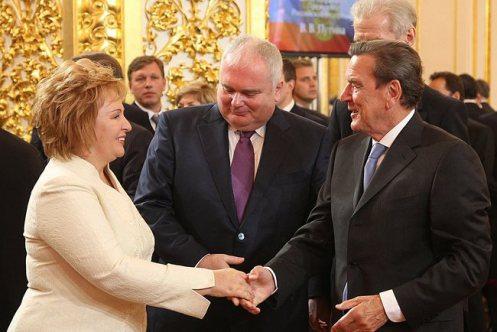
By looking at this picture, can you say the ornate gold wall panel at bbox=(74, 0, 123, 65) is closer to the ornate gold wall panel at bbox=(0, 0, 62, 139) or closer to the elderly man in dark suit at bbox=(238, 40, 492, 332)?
the ornate gold wall panel at bbox=(0, 0, 62, 139)

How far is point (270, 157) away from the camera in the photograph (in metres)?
3.59

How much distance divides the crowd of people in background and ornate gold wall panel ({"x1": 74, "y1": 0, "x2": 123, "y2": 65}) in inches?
69.9

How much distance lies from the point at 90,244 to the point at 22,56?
9.61ft

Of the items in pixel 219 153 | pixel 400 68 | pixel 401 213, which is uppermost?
pixel 400 68

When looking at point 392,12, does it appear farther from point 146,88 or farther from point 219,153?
point 146,88

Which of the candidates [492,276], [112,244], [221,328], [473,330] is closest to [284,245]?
[221,328]

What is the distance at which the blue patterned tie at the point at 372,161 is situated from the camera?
3.19 metres

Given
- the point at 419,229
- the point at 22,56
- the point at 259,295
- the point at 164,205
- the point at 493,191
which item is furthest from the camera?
the point at 493,191

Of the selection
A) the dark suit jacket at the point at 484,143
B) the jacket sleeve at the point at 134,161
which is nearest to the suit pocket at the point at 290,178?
the jacket sleeve at the point at 134,161

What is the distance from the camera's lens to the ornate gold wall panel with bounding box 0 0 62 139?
5.43 metres

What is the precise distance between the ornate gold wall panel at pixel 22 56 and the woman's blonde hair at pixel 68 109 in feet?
8.34

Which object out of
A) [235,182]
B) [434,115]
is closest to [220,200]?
[235,182]

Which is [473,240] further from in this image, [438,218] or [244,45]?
[244,45]

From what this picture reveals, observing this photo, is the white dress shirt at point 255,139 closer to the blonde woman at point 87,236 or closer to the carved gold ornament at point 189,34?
the blonde woman at point 87,236
